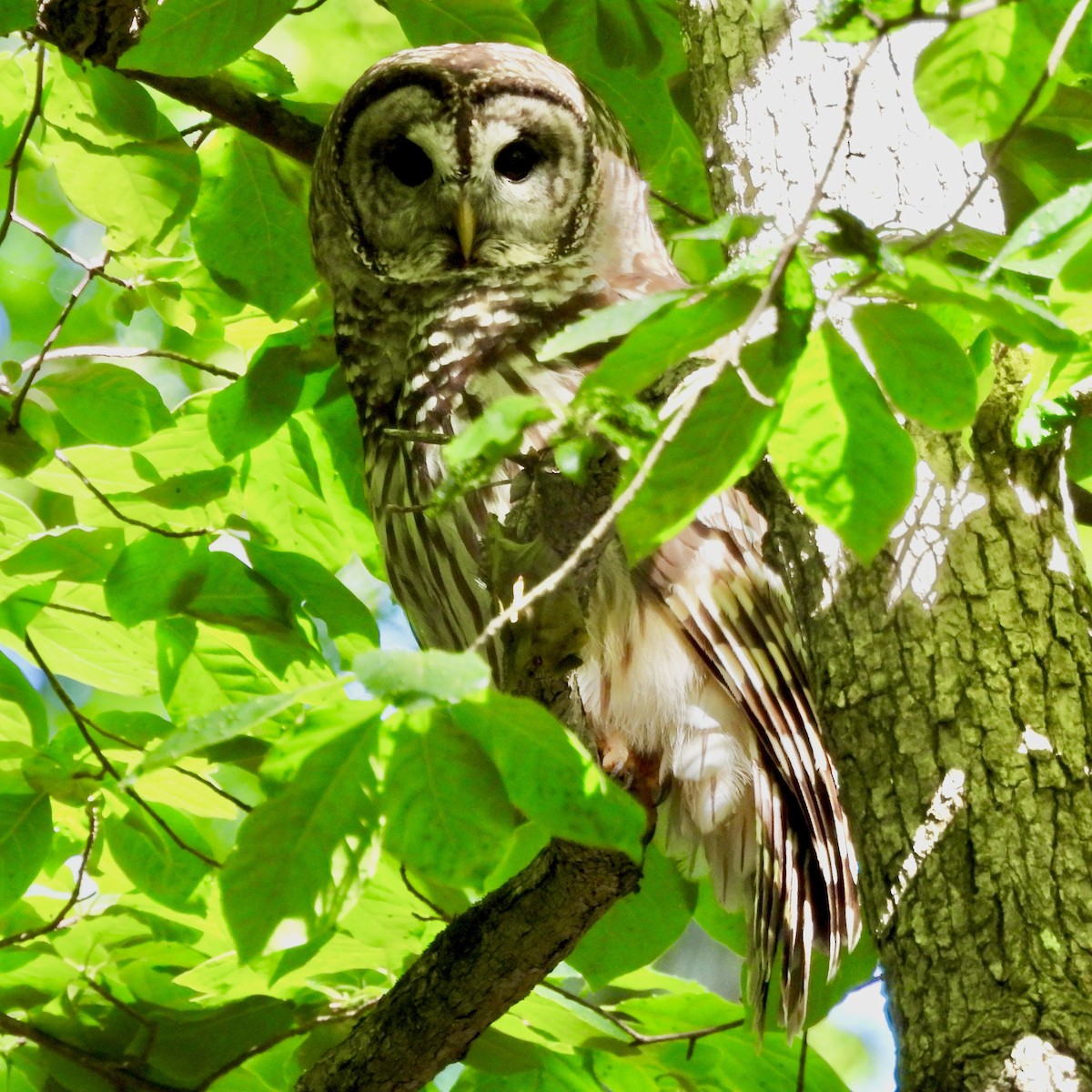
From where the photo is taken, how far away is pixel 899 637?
1727mm

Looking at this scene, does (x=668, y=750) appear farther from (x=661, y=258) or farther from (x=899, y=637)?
(x=661, y=258)

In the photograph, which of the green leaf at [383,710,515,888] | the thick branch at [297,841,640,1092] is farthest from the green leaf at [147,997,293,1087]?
the green leaf at [383,710,515,888]

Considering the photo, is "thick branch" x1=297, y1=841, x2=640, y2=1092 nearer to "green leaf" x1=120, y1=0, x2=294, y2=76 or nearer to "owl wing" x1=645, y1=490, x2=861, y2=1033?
"owl wing" x1=645, y1=490, x2=861, y2=1033

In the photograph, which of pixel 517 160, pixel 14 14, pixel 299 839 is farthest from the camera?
pixel 517 160

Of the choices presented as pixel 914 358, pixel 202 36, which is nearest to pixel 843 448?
pixel 914 358

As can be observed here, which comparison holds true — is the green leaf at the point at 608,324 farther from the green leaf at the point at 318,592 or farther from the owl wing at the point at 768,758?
the owl wing at the point at 768,758

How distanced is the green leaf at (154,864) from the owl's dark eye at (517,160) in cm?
139

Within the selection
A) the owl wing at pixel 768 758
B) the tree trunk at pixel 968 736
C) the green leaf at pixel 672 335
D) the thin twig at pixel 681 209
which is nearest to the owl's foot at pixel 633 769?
the owl wing at pixel 768 758

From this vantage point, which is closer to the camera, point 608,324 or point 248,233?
point 608,324

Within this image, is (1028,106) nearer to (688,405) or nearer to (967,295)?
(967,295)

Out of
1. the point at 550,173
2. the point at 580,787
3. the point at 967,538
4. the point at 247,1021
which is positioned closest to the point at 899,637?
the point at 967,538

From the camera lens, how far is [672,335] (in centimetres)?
96

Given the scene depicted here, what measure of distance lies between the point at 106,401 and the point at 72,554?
240 mm

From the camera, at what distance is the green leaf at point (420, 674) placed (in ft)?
2.72
